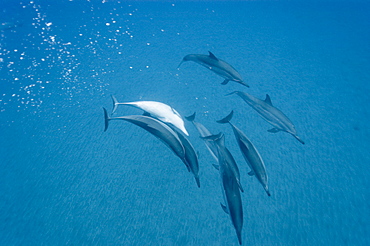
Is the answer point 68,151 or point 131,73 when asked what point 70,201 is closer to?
point 68,151

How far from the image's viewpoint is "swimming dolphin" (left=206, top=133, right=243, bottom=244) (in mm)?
1348

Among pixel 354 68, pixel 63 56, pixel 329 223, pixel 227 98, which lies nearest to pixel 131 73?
pixel 63 56

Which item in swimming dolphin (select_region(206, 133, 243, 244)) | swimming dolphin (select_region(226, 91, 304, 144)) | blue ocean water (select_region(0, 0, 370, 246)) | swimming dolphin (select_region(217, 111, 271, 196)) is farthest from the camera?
blue ocean water (select_region(0, 0, 370, 246))

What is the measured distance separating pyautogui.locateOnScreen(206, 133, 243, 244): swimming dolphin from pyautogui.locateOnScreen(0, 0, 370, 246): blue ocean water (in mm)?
843

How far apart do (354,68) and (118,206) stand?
4952 mm

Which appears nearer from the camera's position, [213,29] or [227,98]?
[227,98]

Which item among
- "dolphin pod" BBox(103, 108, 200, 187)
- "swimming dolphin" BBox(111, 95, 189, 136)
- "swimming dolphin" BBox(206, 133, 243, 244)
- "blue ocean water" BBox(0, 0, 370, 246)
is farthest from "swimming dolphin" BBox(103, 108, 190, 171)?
"blue ocean water" BBox(0, 0, 370, 246)

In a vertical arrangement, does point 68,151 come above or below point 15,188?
above

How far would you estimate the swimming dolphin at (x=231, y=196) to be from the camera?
4.42ft

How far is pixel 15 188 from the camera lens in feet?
8.07

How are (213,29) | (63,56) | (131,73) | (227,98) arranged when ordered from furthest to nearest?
1. (213,29)
2. (63,56)
3. (131,73)
4. (227,98)

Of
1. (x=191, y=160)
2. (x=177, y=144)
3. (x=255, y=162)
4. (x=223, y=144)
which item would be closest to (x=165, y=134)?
(x=177, y=144)

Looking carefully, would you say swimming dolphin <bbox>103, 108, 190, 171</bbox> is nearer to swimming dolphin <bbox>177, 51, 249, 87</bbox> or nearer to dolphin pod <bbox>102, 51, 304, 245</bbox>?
dolphin pod <bbox>102, 51, 304, 245</bbox>

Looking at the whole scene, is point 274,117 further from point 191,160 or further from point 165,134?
point 165,134
